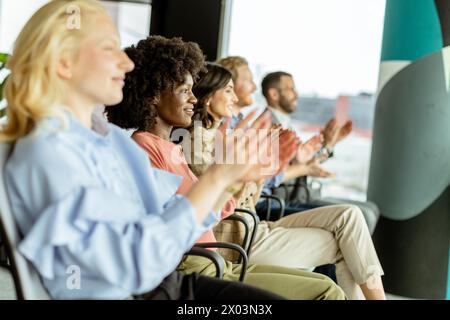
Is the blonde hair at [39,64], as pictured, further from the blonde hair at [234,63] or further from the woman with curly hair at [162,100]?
the blonde hair at [234,63]

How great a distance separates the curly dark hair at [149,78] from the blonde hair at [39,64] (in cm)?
94

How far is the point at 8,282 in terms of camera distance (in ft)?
11.4

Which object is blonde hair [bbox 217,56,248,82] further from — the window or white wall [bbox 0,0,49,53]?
white wall [bbox 0,0,49,53]

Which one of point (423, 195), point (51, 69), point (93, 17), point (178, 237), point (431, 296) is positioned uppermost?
point (93, 17)

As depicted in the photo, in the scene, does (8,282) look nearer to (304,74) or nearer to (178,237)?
(178,237)

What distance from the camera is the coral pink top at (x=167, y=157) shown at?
7.19 ft

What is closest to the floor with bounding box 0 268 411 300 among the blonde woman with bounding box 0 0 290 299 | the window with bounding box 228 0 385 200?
the blonde woman with bounding box 0 0 290 299

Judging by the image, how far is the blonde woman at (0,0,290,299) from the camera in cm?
126

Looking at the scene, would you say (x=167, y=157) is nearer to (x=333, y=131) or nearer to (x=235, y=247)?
(x=235, y=247)

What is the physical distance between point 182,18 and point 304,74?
116cm

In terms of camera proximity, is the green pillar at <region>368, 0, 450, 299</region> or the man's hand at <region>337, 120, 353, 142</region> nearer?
the man's hand at <region>337, 120, 353, 142</region>

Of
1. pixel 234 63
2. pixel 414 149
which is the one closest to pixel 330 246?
pixel 414 149

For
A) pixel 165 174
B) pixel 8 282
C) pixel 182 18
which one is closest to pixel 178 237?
pixel 165 174

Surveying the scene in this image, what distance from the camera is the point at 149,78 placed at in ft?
7.76
